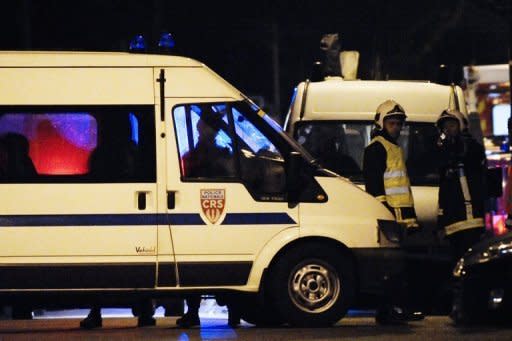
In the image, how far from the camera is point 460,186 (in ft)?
40.1

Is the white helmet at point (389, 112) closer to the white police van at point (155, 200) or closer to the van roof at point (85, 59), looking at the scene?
the white police van at point (155, 200)

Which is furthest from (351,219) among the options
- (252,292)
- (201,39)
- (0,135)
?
(201,39)

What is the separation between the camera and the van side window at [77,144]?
10.9 metres

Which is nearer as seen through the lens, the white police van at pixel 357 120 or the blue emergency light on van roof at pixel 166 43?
the blue emergency light on van roof at pixel 166 43

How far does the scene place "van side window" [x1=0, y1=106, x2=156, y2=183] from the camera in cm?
1091

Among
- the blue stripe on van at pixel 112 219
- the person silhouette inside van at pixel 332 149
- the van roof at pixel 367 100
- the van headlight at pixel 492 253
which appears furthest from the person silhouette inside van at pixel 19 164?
the van roof at pixel 367 100

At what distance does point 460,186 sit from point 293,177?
196 cm

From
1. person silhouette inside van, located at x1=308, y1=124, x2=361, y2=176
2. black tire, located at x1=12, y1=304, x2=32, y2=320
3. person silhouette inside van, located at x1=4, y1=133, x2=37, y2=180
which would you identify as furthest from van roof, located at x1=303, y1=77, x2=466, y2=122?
person silhouette inside van, located at x1=4, y1=133, x2=37, y2=180

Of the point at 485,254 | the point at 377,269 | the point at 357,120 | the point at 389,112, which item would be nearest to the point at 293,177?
the point at 377,269

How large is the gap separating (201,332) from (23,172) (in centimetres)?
191

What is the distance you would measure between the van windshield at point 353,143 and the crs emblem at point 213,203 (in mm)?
2888

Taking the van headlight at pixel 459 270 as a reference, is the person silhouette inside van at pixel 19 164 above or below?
above

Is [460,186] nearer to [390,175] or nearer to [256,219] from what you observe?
[390,175]

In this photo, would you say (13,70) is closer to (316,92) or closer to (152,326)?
(152,326)
